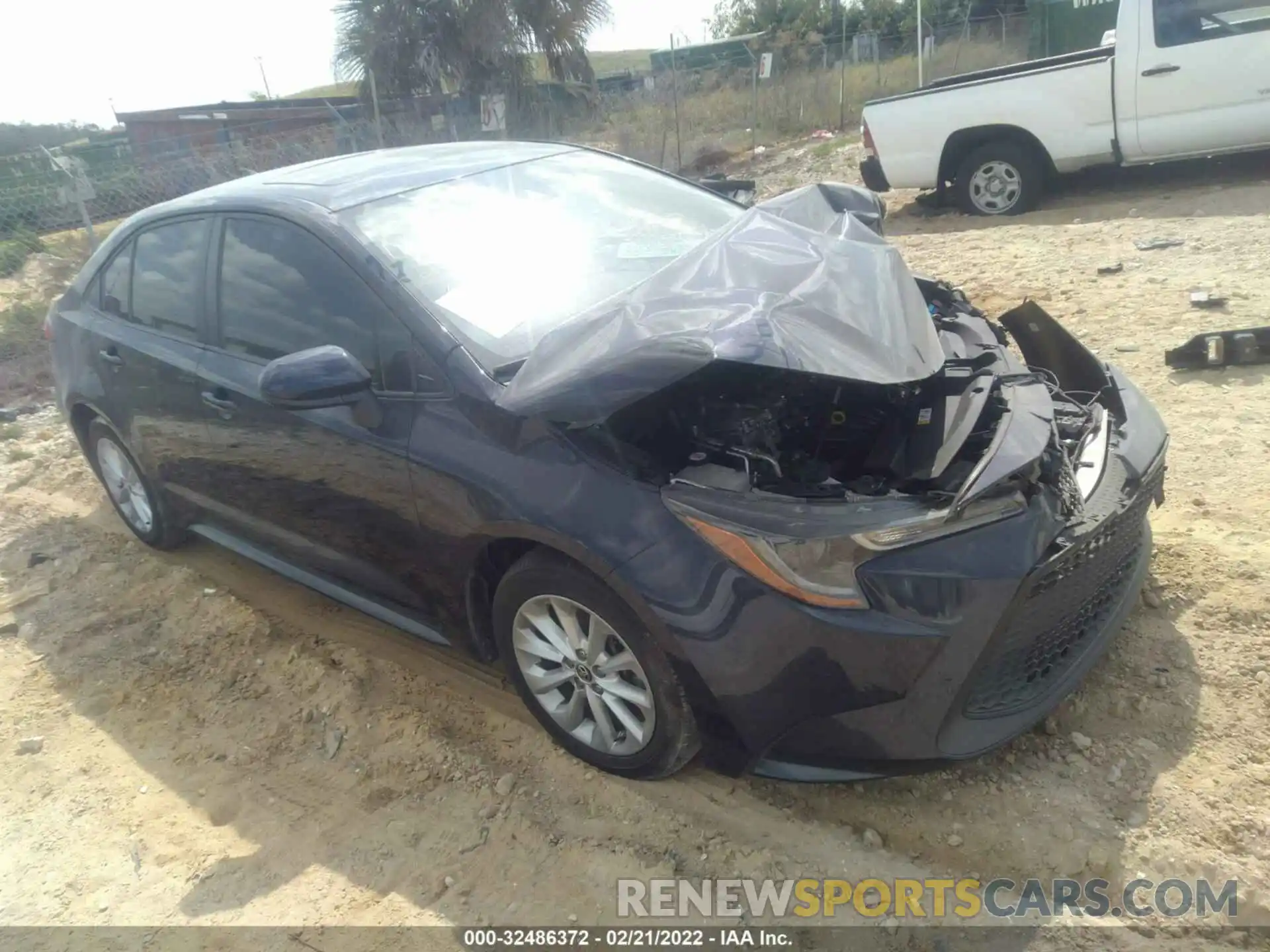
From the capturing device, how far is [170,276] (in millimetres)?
3869

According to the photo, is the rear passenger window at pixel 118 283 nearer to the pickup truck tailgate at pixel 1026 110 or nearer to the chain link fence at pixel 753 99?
the pickup truck tailgate at pixel 1026 110

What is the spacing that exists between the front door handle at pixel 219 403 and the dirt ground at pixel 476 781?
99cm

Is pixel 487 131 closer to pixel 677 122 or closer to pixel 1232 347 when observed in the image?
pixel 677 122

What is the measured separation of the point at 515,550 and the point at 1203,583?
2.35 metres

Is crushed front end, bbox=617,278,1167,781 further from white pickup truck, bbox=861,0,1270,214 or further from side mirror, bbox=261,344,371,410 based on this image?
white pickup truck, bbox=861,0,1270,214

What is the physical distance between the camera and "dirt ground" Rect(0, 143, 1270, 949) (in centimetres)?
243

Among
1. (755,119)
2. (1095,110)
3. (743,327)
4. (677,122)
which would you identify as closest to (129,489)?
(743,327)

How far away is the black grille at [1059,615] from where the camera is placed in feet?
7.52

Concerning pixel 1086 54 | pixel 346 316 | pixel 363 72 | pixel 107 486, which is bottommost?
pixel 107 486

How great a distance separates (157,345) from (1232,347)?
16.4 ft

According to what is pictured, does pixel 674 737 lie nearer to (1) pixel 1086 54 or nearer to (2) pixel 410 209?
(2) pixel 410 209

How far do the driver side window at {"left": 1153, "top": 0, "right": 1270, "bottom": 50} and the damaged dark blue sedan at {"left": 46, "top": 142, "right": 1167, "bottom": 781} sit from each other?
19.3ft

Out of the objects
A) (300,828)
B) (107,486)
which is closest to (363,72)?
(107,486)

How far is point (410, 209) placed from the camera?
326 cm
